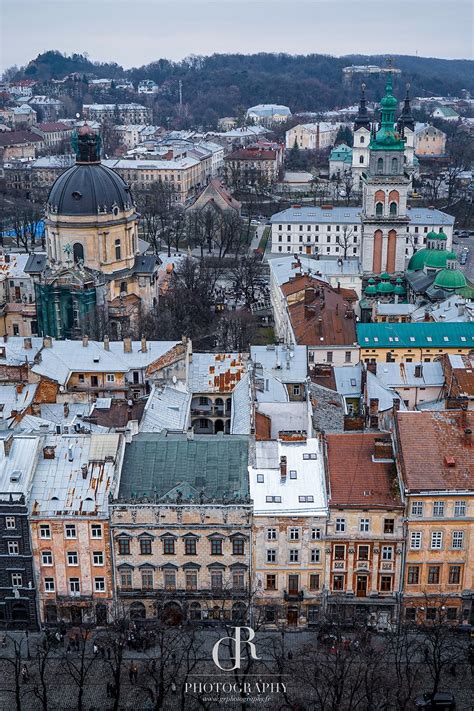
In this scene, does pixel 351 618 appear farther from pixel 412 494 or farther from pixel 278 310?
pixel 278 310

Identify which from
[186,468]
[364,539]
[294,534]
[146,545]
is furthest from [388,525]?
[146,545]

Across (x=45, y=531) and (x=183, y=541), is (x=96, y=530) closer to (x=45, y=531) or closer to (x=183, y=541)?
(x=45, y=531)

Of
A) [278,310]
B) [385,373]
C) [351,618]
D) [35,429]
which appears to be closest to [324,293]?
[278,310]

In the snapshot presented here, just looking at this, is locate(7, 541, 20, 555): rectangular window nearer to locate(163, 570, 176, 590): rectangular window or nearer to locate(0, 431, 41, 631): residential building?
locate(0, 431, 41, 631): residential building

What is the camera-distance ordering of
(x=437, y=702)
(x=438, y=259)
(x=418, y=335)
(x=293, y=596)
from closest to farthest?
(x=437, y=702)
(x=293, y=596)
(x=418, y=335)
(x=438, y=259)

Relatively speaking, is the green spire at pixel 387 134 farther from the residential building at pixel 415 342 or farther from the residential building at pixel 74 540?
the residential building at pixel 74 540

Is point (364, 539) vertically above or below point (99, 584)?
above

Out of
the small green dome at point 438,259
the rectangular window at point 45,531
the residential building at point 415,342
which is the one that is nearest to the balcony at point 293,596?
the rectangular window at point 45,531

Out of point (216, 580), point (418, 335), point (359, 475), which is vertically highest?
point (359, 475)

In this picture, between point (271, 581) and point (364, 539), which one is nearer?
point (364, 539)
